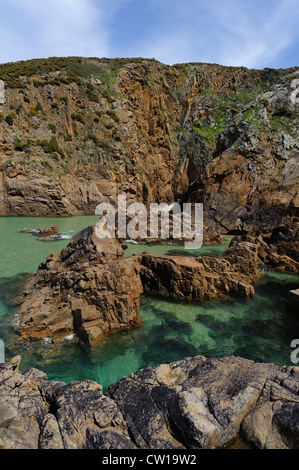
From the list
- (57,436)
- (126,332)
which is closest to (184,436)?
(57,436)

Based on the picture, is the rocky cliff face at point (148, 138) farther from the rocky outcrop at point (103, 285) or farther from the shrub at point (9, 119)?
the rocky outcrop at point (103, 285)

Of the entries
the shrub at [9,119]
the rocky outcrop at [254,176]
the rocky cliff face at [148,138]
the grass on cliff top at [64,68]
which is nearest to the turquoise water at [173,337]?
the rocky cliff face at [148,138]

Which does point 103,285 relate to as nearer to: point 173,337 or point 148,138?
point 173,337

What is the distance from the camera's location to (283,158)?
33625 mm

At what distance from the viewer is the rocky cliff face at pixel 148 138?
34.0 m

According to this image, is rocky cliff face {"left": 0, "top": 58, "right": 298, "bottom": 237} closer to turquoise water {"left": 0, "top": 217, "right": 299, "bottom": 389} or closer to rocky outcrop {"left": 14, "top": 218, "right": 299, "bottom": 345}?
rocky outcrop {"left": 14, "top": 218, "right": 299, "bottom": 345}

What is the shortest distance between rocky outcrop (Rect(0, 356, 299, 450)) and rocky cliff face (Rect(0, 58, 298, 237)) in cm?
2077

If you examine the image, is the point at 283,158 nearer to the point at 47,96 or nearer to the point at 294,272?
the point at 294,272

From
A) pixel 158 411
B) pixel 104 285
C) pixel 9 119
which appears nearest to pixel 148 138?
pixel 9 119

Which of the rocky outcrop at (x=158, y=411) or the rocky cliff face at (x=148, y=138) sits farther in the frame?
the rocky cliff face at (x=148, y=138)

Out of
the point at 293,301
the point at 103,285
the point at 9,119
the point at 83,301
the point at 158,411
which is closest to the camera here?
the point at 158,411

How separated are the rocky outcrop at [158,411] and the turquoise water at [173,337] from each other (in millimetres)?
2513

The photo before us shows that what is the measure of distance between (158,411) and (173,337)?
537cm

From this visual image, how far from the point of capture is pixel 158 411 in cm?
462
